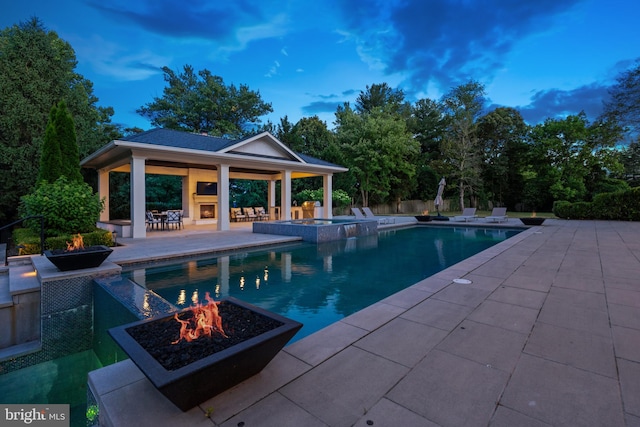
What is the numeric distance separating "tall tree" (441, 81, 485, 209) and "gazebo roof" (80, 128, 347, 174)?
14.4 m

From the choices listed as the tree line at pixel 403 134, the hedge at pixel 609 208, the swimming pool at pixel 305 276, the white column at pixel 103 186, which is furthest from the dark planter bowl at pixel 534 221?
the white column at pixel 103 186

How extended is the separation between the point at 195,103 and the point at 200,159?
15267 millimetres

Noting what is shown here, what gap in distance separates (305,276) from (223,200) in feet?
24.6

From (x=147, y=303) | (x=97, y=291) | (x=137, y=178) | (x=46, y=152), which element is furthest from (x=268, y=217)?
(x=147, y=303)

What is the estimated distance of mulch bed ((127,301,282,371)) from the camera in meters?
1.73

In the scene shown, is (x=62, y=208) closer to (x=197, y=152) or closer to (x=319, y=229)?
(x=197, y=152)

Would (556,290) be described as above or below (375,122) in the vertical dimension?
below

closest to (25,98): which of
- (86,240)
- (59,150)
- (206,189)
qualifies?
(59,150)

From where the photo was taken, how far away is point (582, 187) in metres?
23.0

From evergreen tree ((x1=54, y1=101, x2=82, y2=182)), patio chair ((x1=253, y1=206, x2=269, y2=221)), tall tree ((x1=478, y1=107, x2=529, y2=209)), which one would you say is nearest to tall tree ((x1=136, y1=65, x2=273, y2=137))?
patio chair ((x1=253, y1=206, x2=269, y2=221))

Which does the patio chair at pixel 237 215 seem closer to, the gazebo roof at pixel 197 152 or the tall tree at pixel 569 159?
the gazebo roof at pixel 197 152

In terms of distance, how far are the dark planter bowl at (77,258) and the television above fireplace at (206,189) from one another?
10.5 metres

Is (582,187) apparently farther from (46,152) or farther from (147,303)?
(46,152)

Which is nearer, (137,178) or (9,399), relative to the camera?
(9,399)
